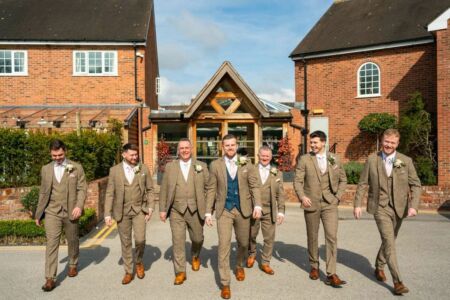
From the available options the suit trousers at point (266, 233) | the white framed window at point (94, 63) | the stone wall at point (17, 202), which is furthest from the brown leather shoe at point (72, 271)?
the white framed window at point (94, 63)

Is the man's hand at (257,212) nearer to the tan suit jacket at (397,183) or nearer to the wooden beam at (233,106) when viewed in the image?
the tan suit jacket at (397,183)

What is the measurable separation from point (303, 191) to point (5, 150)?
27.3 ft

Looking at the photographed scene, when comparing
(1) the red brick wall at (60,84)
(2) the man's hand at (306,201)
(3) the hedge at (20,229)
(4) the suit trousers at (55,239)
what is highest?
(1) the red brick wall at (60,84)

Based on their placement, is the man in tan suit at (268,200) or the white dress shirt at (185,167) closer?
the white dress shirt at (185,167)

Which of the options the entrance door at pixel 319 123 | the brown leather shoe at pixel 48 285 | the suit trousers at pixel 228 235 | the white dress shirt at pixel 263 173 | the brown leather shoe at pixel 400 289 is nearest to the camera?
the brown leather shoe at pixel 400 289

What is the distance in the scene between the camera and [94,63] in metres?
18.7

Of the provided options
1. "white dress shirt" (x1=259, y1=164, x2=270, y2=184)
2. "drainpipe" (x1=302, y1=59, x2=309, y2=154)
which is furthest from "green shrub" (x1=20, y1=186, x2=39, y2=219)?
"drainpipe" (x1=302, y1=59, x2=309, y2=154)

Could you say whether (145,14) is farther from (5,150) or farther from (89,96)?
(5,150)

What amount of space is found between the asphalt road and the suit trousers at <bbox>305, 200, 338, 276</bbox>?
32cm

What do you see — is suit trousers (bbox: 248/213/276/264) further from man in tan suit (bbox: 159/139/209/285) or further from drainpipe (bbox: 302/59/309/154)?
drainpipe (bbox: 302/59/309/154)

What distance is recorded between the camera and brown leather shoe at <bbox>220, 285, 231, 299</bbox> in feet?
17.3

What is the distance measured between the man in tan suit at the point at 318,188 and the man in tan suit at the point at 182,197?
1.40 meters

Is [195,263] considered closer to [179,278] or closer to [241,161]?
[179,278]

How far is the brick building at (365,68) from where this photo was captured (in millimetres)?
17156
